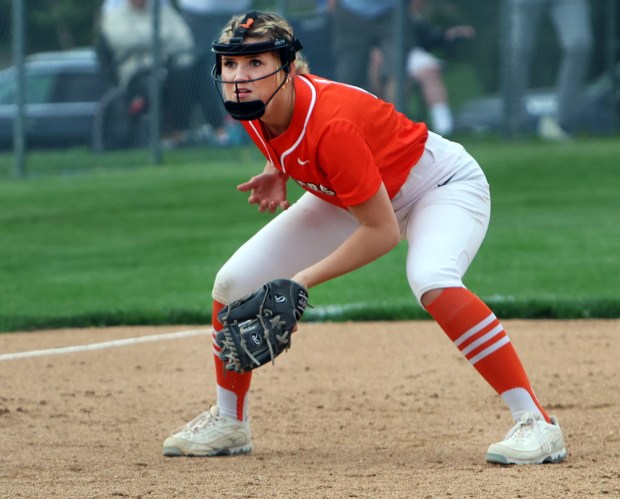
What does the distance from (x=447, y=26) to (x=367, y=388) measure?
10.2m

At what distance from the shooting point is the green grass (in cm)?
704

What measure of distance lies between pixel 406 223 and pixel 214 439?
3.38 ft

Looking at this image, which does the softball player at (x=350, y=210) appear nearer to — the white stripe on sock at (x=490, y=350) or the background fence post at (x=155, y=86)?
the white stripe on sock at (x=490, y=350)

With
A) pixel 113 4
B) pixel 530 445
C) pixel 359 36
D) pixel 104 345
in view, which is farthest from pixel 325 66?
pixel 530 445

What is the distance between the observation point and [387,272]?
8.23 metres

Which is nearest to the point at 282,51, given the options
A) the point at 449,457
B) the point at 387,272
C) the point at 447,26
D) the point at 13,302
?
the point at 449,457

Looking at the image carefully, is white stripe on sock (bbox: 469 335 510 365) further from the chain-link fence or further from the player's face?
the chain-link fence

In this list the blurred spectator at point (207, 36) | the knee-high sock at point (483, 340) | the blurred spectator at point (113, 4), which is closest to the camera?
the knee-high sock at point (483, 340)

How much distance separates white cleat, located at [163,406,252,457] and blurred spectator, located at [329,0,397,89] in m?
10.1

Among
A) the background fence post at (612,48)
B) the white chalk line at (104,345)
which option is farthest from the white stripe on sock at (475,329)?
the background fence post at (612,48)

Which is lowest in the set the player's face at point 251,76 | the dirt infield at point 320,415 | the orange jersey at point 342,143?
the dirt infield at point 320,415

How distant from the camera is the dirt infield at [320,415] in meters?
3.60

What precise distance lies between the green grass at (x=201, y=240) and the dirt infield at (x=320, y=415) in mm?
380

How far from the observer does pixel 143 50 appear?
13.4m
